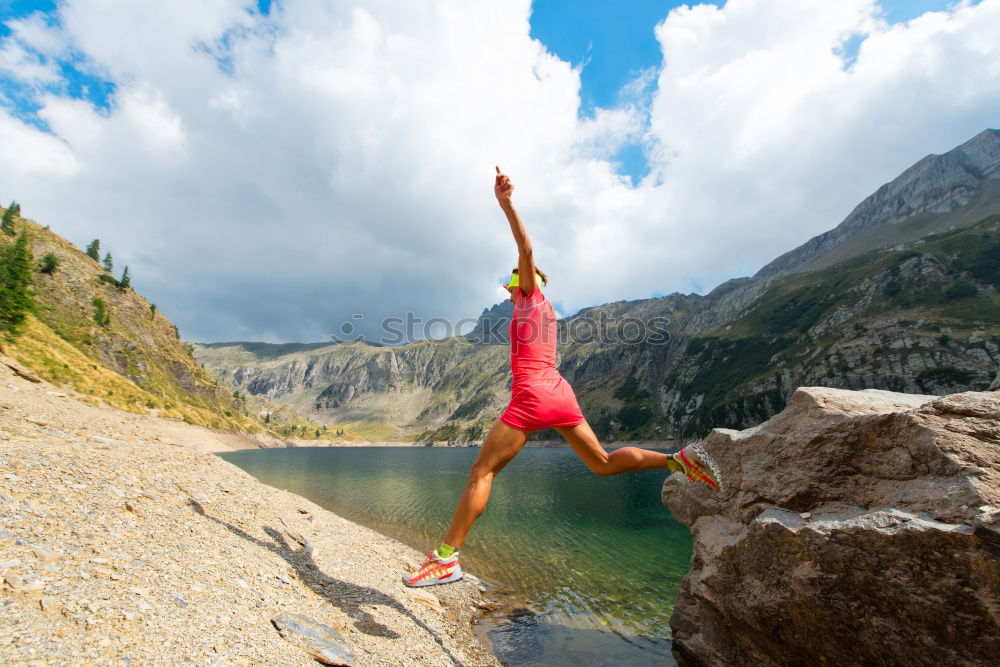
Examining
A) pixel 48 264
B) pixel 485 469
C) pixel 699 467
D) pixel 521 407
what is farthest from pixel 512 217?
pixel 48 264

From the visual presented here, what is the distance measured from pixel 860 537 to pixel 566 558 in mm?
17001

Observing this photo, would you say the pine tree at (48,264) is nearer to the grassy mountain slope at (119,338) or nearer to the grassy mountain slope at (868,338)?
the grassy mountain slope at (119,338)

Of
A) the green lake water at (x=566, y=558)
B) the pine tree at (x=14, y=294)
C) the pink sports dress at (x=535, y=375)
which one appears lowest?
the green lake water at (x=566, y=558)

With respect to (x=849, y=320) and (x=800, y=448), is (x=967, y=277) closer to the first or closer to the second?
(x=849, y=320)

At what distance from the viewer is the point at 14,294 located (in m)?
45.9

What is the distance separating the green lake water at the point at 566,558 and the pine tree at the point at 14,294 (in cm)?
3537

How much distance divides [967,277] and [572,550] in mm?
175459

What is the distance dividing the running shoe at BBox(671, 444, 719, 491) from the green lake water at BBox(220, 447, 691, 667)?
649cm

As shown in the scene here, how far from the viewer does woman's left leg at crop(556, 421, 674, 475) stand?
620 centimetres

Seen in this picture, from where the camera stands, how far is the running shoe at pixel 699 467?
21.1 ft

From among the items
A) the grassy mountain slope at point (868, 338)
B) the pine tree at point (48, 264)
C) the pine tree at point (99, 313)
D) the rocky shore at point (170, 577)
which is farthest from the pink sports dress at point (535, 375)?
the pine tree at point (48, 264)

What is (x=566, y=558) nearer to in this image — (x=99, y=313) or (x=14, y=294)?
(x=14, y=294)

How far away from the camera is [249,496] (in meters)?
12.6

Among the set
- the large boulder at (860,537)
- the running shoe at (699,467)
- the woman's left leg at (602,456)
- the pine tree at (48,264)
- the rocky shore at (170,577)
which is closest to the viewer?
the rocky shore at (170,577)
